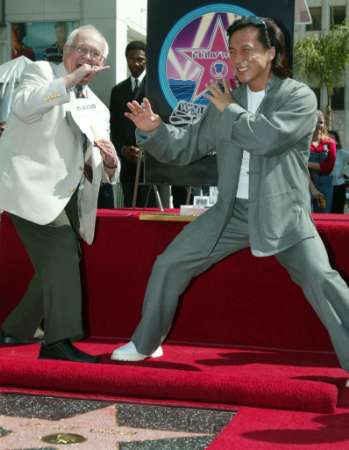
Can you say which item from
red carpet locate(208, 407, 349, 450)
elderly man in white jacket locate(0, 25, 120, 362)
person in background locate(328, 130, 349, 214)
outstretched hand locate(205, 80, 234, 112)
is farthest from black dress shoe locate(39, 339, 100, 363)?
person in background locate(328, 130, 349, 214)

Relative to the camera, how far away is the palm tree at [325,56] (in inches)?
1681

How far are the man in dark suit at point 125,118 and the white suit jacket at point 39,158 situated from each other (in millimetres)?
2995

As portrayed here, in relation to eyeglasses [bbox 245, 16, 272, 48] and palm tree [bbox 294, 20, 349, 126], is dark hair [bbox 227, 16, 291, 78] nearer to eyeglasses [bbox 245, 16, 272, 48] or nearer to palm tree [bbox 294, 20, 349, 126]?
eyeglasses [bbox 245, 16, 272, 48]

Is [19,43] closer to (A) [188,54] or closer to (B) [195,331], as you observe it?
(A) [188,54]

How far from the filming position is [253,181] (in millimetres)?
4617

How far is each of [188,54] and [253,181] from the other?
4.28ft

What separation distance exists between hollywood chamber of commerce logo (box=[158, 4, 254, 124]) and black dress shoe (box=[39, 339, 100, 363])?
5.13ft

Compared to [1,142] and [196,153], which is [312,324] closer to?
[196,153]

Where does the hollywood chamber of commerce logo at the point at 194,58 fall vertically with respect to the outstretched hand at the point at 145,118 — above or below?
above

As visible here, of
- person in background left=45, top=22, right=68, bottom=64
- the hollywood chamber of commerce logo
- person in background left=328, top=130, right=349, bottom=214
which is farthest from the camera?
person in background left=45, top=22, right=68, bottom=64

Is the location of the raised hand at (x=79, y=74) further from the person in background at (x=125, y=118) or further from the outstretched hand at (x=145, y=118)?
the person in background at (x=125, y=118)

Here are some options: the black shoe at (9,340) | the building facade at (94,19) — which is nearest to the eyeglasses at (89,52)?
the black shoe at (9,340)

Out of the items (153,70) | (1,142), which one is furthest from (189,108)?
A: (1,142)

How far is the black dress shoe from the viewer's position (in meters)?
4.89
